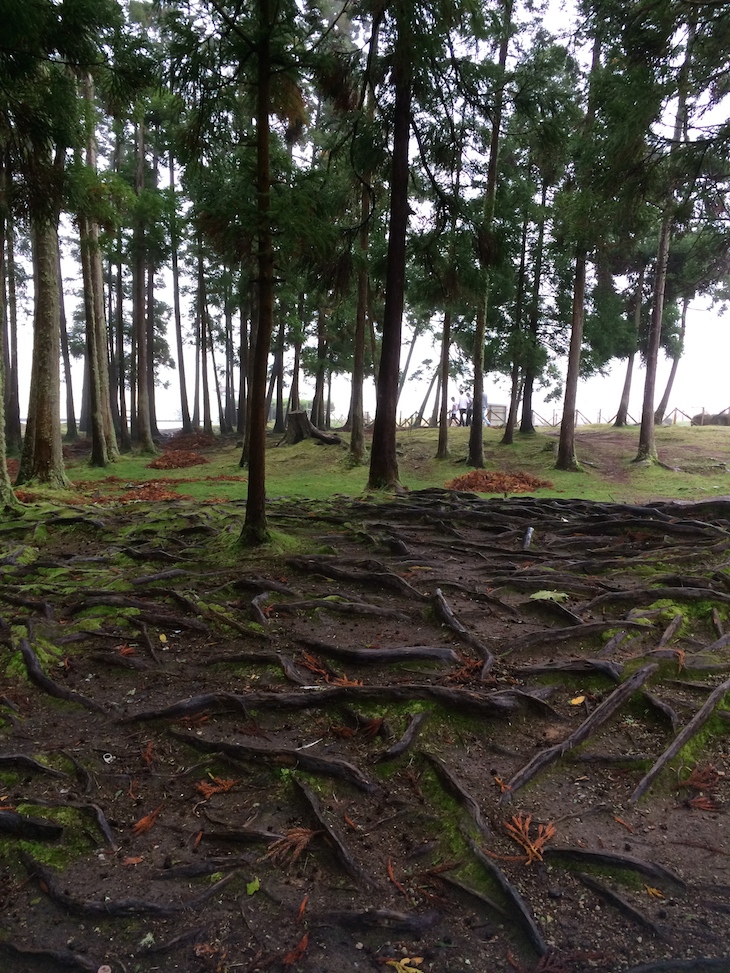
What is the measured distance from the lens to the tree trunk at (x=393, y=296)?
1127cm

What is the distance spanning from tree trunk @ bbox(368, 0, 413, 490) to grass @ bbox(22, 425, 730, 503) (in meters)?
0.76

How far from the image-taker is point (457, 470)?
1852cm

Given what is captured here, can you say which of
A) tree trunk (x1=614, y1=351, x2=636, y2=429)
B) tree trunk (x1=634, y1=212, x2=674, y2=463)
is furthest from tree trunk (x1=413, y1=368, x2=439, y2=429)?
tree trunk (x1=634, y1=212, x2=674, y2=463)

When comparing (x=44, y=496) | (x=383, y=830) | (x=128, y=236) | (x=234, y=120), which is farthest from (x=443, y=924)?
(x=128, y=236)

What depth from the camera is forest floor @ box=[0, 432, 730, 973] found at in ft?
8.96

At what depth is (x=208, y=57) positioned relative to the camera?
6.73m

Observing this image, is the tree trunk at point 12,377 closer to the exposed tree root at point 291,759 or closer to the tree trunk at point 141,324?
the tree trunk at point 141,324

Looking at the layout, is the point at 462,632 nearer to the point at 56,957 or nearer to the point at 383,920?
the point at 383,920

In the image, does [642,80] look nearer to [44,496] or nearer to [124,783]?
[124,783]

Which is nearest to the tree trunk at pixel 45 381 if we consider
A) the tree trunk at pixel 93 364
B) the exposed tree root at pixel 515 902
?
the tree trunk at pixel 93 364

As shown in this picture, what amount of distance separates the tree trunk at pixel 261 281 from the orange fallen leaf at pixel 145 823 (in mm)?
4127

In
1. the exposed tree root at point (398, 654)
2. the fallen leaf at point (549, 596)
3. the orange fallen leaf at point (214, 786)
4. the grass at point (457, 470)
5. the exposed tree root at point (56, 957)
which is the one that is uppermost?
the grass at point (457, 470)

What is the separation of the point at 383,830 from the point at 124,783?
1573 millimetres

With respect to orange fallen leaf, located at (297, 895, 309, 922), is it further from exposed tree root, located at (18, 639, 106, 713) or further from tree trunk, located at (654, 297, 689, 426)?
tree trunk, located at (654, 297, 689, 426)
